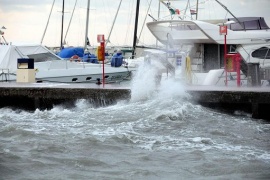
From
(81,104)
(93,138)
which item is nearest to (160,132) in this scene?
(93,138)

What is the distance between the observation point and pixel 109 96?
1462cm

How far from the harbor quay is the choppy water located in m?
0.28

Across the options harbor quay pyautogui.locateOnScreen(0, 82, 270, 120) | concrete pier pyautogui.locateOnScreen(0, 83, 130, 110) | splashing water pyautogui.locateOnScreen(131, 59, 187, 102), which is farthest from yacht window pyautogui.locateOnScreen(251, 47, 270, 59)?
concrete pier pyautogui.locateOnScreen(0, 83, 130, 110)

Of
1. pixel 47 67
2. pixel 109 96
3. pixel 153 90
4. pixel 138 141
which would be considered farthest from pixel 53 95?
pixel 47 67

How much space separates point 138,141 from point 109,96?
4.82 metres

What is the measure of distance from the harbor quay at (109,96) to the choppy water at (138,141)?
0.28 metres

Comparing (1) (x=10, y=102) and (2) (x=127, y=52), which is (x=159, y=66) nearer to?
(1) (x=10, y=102)

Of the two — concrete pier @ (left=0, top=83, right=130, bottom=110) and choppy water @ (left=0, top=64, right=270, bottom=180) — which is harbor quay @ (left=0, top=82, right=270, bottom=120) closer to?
concrete pier @ (left=0, top=83, right=130, bottom=110)

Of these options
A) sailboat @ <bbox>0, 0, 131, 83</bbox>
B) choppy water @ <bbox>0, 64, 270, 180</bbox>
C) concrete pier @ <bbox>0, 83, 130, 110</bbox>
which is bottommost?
choppy water @ <bbox>0, 64, 270, 180</bbox>

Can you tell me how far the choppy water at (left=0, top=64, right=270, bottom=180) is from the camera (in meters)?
7.73

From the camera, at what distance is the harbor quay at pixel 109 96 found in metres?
13.6

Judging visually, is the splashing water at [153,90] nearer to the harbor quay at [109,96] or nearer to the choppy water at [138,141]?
the choppy water at [138,141]

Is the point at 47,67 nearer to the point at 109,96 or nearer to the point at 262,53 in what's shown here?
the point at 109,96

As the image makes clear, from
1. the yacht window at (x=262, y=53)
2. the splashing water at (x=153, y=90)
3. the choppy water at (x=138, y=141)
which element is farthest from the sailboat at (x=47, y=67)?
the choppy water at (x=138, y=141)
